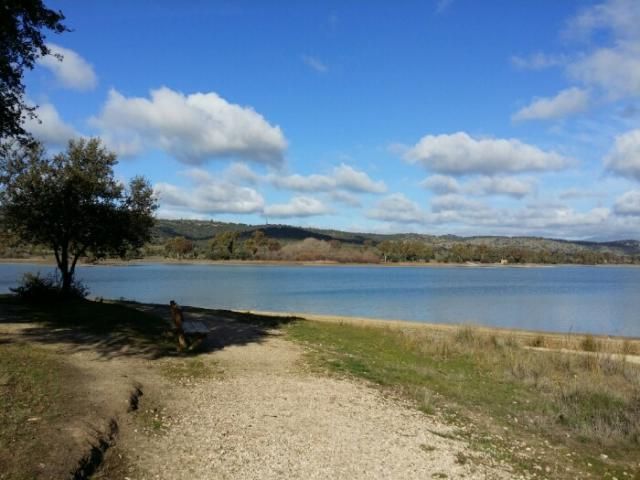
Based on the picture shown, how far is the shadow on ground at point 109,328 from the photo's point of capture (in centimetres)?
1216

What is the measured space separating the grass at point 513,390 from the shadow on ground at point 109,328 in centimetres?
202

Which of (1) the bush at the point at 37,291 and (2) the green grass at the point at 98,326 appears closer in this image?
(2) the green grass at the point at 98,326

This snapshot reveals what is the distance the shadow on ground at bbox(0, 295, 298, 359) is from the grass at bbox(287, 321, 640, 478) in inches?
79.3

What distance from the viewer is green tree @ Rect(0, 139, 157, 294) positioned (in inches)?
773

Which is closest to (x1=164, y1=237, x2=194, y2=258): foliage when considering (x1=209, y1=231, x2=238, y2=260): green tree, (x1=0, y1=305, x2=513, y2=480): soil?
(x1=209, y1=231, x2=238, y2=260): green tree

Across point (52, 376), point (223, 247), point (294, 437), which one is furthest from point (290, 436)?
point (223, 247)

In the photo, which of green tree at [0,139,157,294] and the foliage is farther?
the foliage

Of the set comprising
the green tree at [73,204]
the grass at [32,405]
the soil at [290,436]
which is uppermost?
the green tree at [73,204]

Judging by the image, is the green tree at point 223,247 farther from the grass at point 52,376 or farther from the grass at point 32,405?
the grass at point 32,405

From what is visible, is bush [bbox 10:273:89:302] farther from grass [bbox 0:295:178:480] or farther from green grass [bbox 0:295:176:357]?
grass [bbox 0:295:178:480]

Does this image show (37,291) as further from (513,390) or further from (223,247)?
(223,247)

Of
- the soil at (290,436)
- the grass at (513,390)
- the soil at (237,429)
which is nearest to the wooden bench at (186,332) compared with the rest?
the soil at (237,429)

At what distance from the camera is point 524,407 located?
10.9 meters

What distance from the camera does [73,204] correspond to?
66.1 ft
